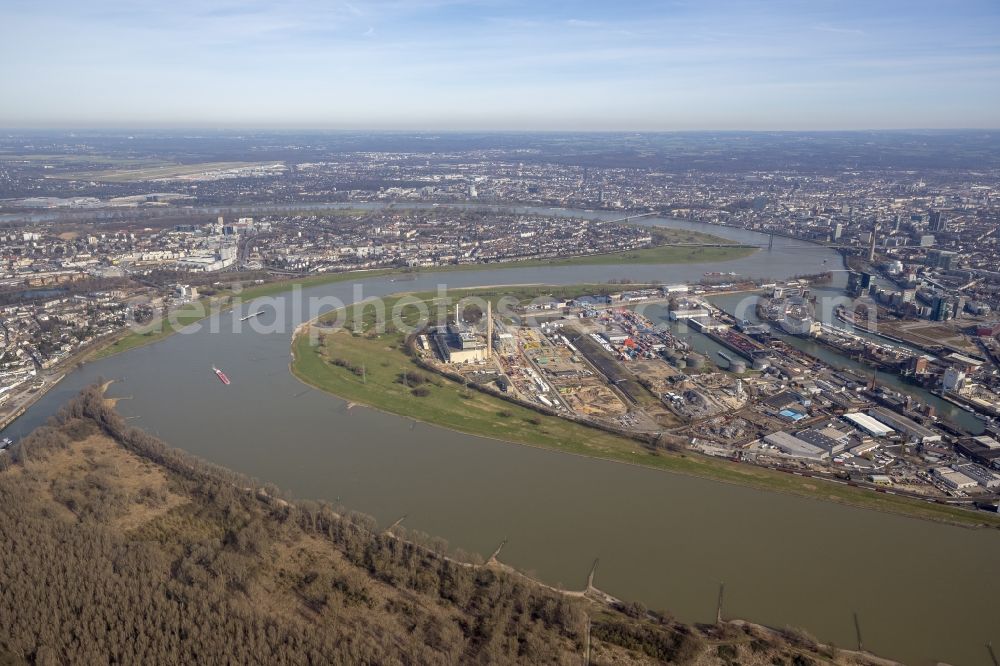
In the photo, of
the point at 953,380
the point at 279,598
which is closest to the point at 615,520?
the point at 279,598

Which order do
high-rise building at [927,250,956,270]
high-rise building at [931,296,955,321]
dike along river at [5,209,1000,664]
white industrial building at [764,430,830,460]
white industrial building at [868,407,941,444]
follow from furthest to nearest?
high-rise building at [927,250,956,270]
high-rise building at [931,296,955,321]
white industrial building at [868,407,941,444]
white industrial building at [764,430,830,460]
dike along river at [5,209,1000,664]

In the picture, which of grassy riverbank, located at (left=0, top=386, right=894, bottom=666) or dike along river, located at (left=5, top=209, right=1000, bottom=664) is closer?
grassy riverbank, located at (left=0, top=386, right=894, bottom=666)

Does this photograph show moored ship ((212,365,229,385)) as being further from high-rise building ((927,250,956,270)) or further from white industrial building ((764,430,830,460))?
high-rise building ((927,250,956,270))

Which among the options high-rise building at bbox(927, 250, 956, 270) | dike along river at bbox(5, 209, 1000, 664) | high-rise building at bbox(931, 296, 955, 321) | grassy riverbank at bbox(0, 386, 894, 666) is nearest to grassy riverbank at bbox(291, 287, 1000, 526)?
dike along river at bbox(5, 209, 1000, 664)

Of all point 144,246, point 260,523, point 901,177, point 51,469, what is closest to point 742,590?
point 260,523

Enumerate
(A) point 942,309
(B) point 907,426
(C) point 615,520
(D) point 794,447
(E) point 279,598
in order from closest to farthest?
(E) point 279,598, (C) point 615,520, (D) point 794,447, (B) point 907,426, (A) point 942,309

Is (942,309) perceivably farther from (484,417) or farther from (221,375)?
(221,375)
